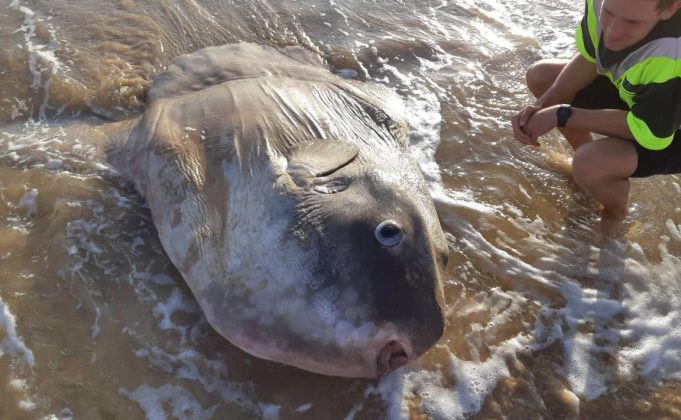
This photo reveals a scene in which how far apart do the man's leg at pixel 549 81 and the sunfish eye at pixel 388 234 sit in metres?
2.41

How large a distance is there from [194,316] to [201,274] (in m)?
0.32

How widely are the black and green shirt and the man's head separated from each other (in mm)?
51

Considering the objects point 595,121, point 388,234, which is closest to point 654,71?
point 595,121

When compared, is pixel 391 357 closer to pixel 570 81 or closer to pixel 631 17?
pixel 631 17

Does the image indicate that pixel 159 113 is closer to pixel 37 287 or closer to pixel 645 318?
pixel 37 287

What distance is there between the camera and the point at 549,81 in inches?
172

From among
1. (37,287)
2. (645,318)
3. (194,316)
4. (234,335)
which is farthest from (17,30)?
(645,318)

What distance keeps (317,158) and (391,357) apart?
1.01m

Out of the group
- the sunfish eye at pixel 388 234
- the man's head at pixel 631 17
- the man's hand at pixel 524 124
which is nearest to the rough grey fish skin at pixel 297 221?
the sunfish eye at pixel 388 234

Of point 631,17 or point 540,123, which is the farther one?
point 540,123

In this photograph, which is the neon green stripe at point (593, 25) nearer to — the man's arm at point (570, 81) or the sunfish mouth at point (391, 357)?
the man's arm at point (570, 81)

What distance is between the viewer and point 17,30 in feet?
15.7

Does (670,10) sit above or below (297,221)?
above

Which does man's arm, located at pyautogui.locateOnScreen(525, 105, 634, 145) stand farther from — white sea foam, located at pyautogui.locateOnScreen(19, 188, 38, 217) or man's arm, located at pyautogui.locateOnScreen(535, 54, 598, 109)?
white sea foam, located at pyautogui.locateOnScreen(19, 188, 38, 217)
